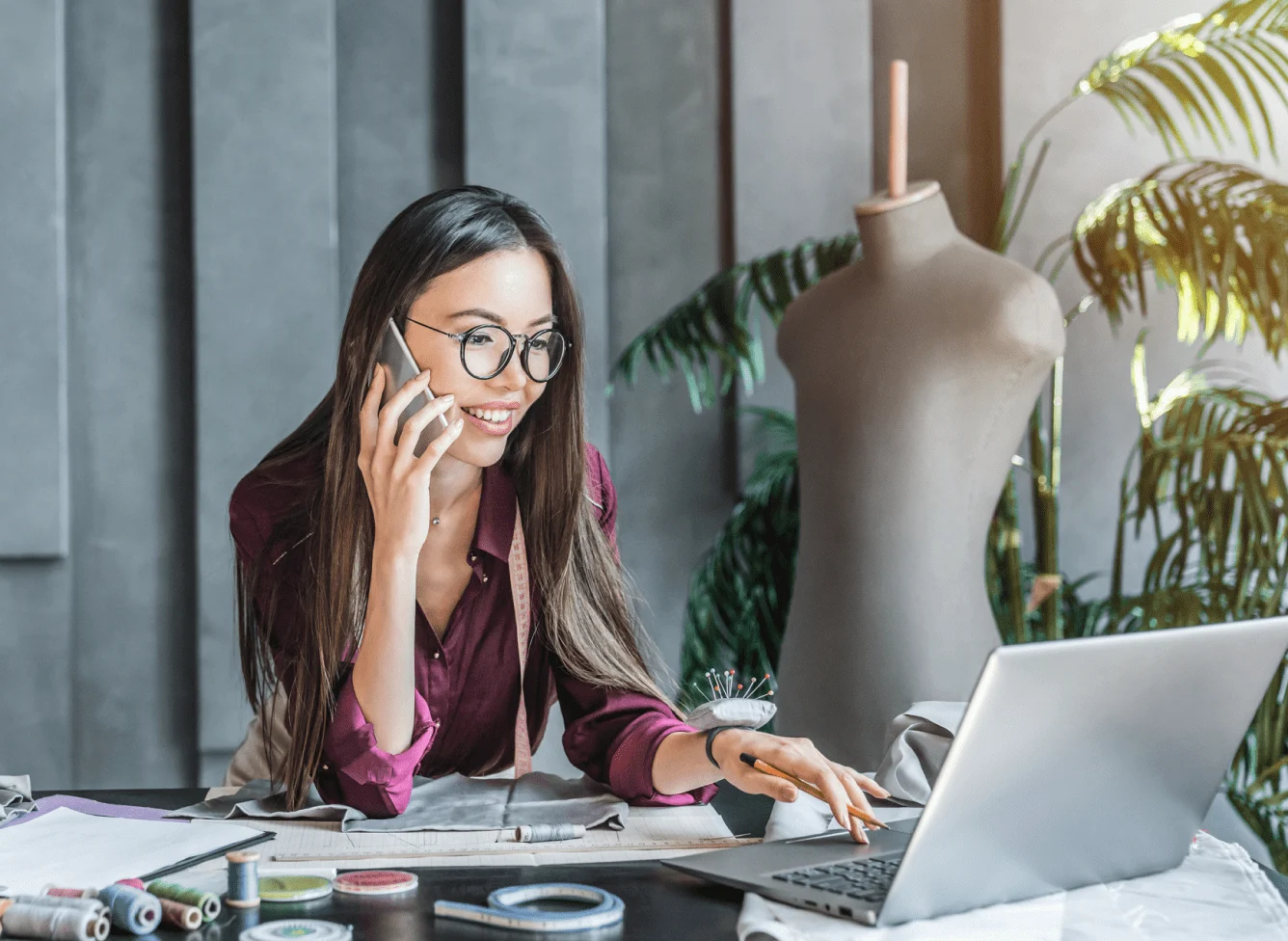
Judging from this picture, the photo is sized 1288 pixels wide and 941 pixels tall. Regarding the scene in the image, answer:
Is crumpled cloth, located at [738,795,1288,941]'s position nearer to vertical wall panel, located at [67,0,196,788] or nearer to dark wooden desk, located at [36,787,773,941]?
dark wooden desk, located at [36,787,773,941]

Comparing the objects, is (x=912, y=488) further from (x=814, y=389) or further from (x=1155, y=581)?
(x=1155, y=581)

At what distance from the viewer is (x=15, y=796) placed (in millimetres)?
1394

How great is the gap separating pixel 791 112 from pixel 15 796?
104 inches

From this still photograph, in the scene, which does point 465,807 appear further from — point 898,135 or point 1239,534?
point 1239,534

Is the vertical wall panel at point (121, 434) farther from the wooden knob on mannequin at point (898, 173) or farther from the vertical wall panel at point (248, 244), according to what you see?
the wooden knob on mannequin at point (898, 173)

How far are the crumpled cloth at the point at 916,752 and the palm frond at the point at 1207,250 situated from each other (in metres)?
1.28

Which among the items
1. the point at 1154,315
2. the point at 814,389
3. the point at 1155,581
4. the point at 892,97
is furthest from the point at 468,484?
the point at 1154,315

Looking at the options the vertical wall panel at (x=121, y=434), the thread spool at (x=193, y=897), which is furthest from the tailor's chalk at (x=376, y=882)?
the vertical wall panel at (x=121, y=434)

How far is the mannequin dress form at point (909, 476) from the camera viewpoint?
2031mm

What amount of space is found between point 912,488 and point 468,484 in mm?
701

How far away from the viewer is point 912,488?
204cm

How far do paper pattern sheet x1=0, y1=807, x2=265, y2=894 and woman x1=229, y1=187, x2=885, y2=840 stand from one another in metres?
0.21

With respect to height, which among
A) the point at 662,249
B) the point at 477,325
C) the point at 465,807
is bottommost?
the point at 465,807

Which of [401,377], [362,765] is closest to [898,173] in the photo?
[401,377]
